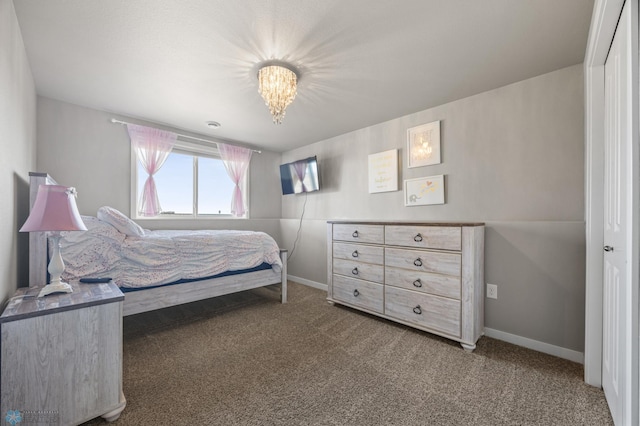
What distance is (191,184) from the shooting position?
3.81 m

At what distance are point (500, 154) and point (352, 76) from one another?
1528 millimetres

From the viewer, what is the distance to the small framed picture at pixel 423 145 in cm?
276

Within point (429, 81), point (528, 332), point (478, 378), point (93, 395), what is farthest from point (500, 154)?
point (93, 395)

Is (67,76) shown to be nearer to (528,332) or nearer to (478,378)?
(478,378)

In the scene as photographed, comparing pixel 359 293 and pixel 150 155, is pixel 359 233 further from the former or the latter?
pixel 150 155

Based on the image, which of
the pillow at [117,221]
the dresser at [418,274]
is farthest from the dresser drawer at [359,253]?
the pillow at [117,221]

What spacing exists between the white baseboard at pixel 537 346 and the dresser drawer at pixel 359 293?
100 cm

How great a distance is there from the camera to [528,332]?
2156 mm

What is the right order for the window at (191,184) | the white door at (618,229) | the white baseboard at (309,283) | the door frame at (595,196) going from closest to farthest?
the white door at (618,229), the door frame at (595,196), the window at (191,184), the white baseboard at (309,283)

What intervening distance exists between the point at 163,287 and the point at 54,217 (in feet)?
3.78

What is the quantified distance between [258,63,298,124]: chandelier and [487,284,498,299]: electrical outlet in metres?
2.43

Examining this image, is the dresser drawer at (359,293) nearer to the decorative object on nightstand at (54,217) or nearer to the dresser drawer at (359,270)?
the dresser drawer at (359,270)

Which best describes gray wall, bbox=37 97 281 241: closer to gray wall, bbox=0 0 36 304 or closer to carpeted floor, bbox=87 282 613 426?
gray wall, bbox=0 0 36 304

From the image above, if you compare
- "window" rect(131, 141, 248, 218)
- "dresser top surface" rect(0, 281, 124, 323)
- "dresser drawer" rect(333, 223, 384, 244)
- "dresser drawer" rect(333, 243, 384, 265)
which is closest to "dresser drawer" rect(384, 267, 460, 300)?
"dresser drawer" rect(333, 243, 384, 265)
